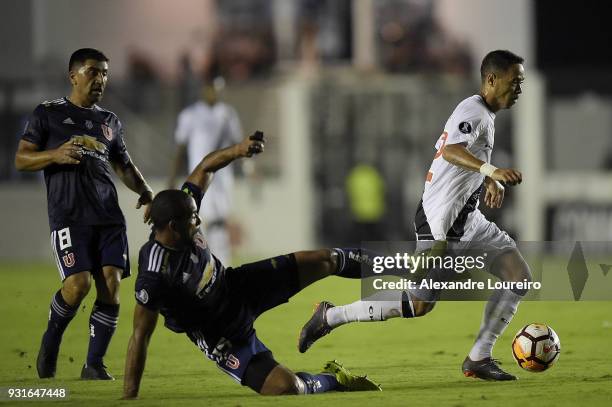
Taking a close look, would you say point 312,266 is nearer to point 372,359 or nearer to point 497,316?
point 497,316

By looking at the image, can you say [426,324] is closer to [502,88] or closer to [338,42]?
[502,88]

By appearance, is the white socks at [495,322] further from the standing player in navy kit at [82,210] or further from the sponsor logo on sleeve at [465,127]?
the standing player in navy kit at [82,210]

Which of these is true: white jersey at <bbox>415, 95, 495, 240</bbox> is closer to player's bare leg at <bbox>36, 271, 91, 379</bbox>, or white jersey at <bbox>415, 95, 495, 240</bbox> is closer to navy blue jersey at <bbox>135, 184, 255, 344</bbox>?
navy blue jersey at <bbox>135, 184, 255, 344</bbox>

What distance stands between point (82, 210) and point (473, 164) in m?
2.60

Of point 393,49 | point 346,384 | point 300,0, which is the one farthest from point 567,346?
point 300,0

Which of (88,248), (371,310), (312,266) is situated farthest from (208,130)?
(312,266)

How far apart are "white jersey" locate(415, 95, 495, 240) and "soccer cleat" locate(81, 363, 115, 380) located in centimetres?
227

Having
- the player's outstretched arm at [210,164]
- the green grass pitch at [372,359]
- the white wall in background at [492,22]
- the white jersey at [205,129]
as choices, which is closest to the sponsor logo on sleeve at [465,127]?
the player's outstretched arm at [210,164]

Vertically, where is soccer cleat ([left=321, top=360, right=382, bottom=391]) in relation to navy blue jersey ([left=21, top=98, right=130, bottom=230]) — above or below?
below

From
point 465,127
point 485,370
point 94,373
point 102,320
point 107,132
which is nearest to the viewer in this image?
point 465,127

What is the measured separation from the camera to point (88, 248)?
7.99 meters

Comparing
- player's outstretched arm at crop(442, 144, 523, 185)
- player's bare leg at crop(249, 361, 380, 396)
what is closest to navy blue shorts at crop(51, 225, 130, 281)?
player's bare leg at crop(249, 361, 380, 396)

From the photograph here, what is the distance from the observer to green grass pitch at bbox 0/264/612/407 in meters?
6.89

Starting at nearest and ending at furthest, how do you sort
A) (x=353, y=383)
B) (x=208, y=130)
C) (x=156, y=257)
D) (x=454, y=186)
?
1. (x=156, y=257)
2. (x=353, y=383)
3. (x=454, y=186)
4. (x=208, y=130)
